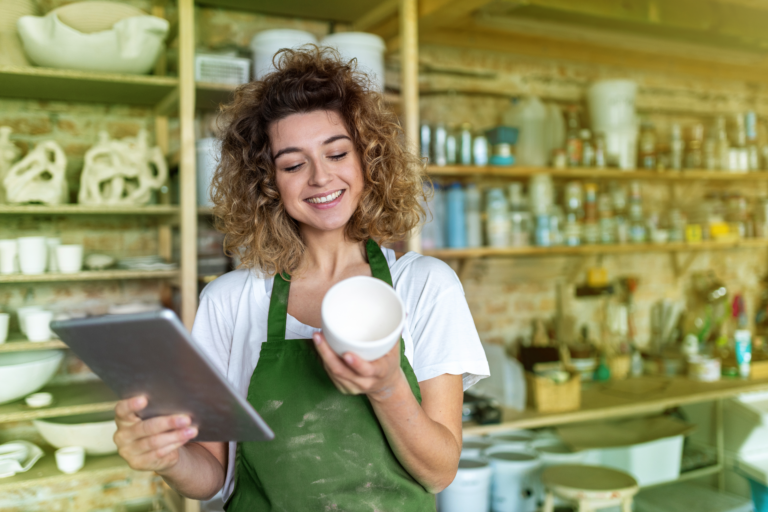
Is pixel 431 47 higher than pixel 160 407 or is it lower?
higher

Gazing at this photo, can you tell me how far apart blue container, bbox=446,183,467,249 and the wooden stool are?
102cm

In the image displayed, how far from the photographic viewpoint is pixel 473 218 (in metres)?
2.69

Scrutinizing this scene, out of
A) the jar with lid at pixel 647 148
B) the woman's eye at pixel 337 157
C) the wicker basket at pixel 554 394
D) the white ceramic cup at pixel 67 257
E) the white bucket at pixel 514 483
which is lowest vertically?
the white bucket at pixel 514 483

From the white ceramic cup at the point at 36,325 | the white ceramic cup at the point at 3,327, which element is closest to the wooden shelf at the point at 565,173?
the white ceramic cup at the point at 36,325

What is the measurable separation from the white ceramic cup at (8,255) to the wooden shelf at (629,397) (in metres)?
1.79

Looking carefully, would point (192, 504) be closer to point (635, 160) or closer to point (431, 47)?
point (431, 47)

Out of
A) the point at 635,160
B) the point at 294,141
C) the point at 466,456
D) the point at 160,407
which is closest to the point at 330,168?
the point at 294,141

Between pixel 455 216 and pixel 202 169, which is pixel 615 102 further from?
pixel 202 169

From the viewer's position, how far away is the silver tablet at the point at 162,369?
2.37 ft

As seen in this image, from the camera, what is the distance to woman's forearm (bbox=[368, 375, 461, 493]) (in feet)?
2.91

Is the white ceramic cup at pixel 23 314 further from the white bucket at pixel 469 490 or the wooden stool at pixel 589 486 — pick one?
the wooden stool at pixel 589 486

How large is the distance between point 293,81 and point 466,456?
186 cm

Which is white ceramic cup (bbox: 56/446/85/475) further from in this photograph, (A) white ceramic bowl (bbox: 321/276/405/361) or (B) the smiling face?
(A) white ceramic bowl (bbox: 321/276/405/361)

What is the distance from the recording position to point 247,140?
1.27 m
